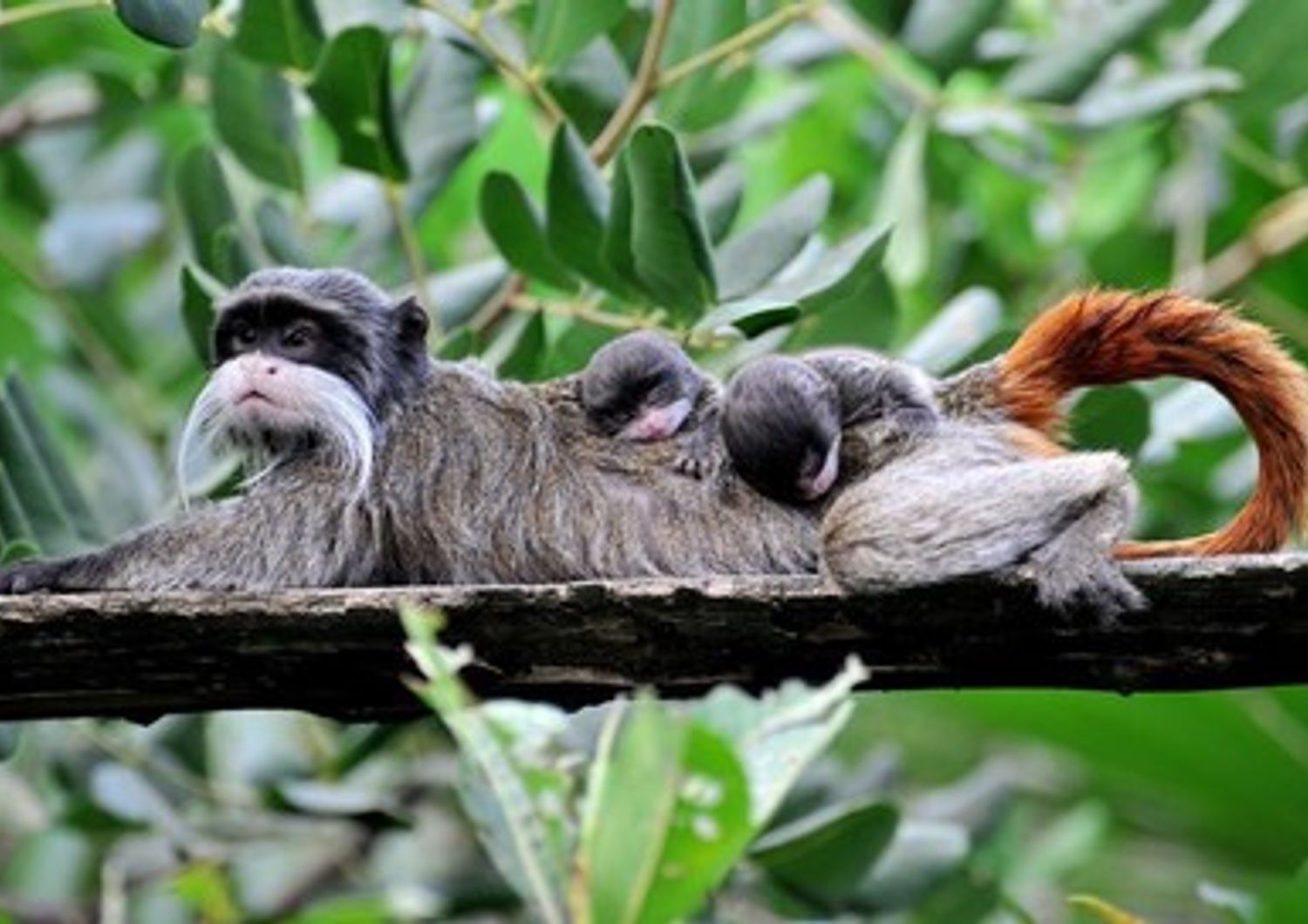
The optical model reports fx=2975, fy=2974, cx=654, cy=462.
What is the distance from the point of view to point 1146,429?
16.0 feet

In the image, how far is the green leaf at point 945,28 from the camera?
561 cm

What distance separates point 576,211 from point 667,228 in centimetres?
30

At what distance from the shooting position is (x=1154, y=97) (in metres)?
5.66

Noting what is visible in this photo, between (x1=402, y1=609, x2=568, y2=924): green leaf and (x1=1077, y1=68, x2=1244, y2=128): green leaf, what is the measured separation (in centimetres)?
337

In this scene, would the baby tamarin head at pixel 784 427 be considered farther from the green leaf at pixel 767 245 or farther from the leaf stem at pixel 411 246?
the leaf stem at pixel 411 246

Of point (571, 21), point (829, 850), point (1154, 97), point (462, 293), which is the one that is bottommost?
point (829, 850)

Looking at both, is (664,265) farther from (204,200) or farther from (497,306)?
(204,200)

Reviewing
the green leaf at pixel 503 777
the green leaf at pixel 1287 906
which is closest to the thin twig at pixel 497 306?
the green leaf at pixel 1287 906

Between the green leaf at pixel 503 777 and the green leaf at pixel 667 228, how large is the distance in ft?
5.54

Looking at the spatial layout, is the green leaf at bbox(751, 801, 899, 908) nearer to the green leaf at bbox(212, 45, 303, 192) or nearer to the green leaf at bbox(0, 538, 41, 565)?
the green leaf at bbox(0, 538, 41, 565)

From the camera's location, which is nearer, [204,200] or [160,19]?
[160,19]

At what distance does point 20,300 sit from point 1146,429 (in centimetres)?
322

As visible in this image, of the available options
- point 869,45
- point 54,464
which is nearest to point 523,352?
point 54,464

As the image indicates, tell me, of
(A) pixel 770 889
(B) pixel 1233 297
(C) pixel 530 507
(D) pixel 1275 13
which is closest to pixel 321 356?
(C) pixel 530 507
